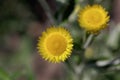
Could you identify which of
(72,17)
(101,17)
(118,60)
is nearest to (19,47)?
(72,17)

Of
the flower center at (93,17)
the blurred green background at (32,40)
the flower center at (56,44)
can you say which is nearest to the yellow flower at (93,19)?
the flower center at (93,17)

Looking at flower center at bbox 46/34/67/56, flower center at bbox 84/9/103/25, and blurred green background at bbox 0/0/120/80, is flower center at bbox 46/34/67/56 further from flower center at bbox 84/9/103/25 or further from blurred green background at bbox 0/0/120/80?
blurred green background at bbox 0/0/120/80

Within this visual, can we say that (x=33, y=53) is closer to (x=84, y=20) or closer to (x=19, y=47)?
(x=19, y=47)

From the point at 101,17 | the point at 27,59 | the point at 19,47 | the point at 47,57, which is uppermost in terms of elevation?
the point at 19,47

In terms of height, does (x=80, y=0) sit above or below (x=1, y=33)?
below

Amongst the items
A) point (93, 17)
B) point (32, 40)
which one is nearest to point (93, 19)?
point (93, 17)

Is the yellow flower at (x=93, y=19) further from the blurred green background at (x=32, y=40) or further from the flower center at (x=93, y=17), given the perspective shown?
the blurred green background at (x=32, y=40)
